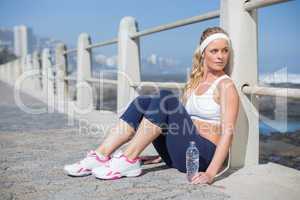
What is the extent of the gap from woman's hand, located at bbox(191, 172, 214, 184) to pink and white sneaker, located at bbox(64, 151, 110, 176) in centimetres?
45

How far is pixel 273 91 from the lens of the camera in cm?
176

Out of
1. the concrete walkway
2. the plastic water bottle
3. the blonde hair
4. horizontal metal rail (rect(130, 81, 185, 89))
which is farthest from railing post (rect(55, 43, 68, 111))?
the plastic water bottle

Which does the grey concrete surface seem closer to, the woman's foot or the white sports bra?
the woman's foot

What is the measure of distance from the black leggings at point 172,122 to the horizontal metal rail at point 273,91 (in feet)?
1.05

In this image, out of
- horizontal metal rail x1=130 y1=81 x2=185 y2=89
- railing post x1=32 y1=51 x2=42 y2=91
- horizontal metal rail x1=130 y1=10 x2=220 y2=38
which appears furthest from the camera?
railing post x1=32 y1=51 x2=42 y2=91

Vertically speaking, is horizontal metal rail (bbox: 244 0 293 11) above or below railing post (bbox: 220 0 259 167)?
above

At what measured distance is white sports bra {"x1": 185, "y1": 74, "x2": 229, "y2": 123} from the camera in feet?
6.40

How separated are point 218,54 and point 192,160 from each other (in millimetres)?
546

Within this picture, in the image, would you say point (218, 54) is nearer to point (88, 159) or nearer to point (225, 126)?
point (225, 126)

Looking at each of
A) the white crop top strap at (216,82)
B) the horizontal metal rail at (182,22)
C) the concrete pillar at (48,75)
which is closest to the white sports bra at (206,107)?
the white crop top strap at (216,82)

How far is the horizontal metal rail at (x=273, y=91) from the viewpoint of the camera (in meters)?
1.64

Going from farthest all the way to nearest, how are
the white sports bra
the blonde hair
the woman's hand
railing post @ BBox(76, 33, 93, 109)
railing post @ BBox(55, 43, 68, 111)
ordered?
1. railing post @ BBox(55, 43, 68, 111)
2. railing post @ BBox(76, 33, 93, 109)
3. the blonde hair
4. the white sports bra
5. the woman's hand

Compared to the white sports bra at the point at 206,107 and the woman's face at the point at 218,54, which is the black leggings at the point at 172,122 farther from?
the woman's face at the point at 218,54

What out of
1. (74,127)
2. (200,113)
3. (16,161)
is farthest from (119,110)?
(200,113)
